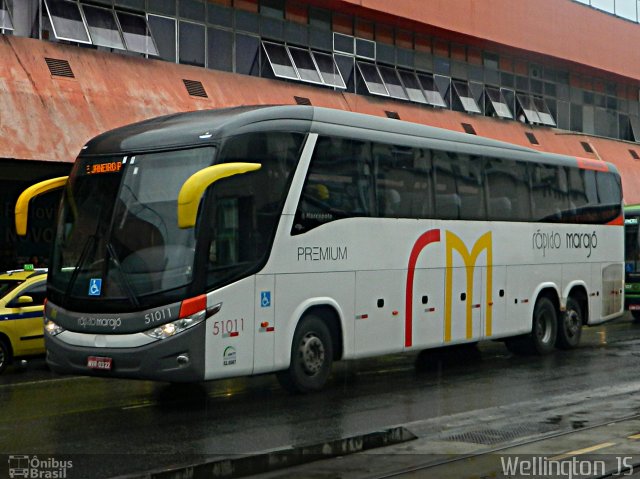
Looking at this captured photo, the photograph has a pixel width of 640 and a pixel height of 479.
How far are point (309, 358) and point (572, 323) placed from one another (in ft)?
25.9

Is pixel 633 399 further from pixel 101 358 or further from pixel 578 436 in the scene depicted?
pixel 101 358

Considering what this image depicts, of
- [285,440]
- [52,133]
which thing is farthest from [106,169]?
[52,133]

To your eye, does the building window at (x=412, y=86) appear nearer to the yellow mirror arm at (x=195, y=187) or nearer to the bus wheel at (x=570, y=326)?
the bus wheel at (x=570, y=326)

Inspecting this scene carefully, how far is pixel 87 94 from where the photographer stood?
21609 mm

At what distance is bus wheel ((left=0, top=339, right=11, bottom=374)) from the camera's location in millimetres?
15805

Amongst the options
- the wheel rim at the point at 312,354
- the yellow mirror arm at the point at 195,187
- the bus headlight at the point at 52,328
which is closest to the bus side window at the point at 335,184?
the wheel rim at the point at 312,354

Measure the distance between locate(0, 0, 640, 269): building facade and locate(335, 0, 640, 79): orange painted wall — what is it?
0.22 ft

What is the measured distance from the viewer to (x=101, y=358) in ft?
38.0

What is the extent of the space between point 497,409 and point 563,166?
27.1 ft

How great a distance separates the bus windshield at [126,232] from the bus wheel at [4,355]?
3966 mm

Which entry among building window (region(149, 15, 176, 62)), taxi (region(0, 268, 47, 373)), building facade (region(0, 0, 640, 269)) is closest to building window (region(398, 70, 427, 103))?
building facade (region(0, 0, 640, 269))

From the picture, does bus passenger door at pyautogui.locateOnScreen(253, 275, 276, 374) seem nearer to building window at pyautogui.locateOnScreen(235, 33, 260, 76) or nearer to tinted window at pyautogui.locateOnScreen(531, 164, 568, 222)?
tinted window at pyautogui.locateOnScreen(531, 164, 568, 222)

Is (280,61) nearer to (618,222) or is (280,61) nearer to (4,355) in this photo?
(618,222)

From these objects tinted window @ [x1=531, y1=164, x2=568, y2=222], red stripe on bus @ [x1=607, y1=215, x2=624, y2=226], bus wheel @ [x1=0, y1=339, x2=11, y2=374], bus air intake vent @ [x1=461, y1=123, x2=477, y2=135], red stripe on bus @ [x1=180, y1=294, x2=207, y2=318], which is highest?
bus air intake vent @ [x1=461, y1=123, x2=477, y2=135]
